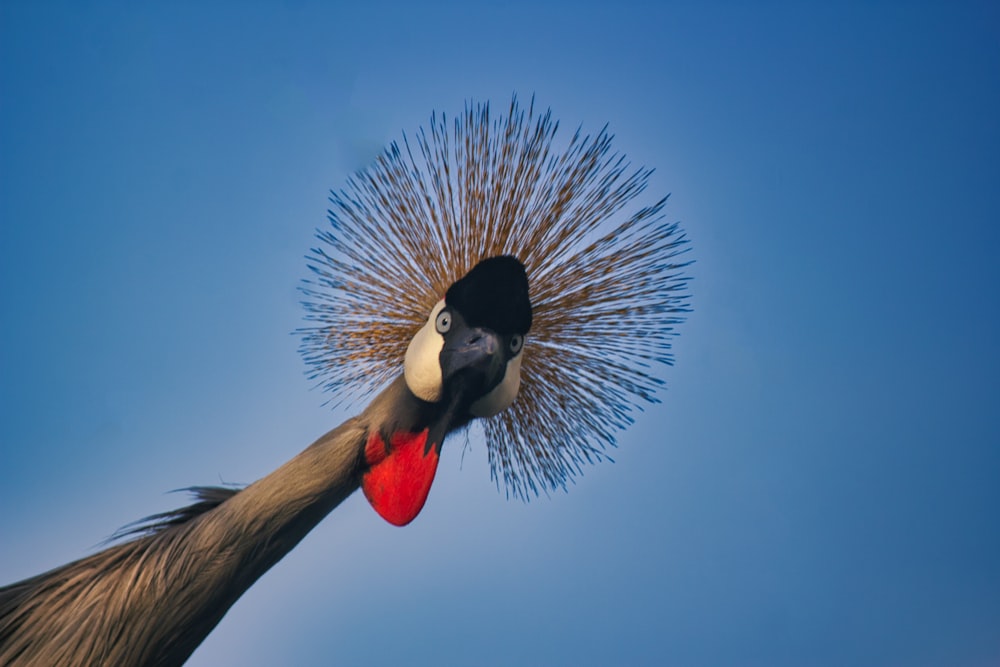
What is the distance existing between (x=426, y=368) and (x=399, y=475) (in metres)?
0.24

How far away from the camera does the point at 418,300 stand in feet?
6.64

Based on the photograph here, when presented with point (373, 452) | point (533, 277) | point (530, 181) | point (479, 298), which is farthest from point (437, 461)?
point (530, 181)

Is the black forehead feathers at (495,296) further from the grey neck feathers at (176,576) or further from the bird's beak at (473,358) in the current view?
the grey neck feathers at (176,576)

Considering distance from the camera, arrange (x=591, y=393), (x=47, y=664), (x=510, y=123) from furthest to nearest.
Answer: (x=591, y=393)
(x=510, y=123)
(x=47, y=664)

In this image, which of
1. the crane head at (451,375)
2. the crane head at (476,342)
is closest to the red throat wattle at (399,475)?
the crane head at (451,375)

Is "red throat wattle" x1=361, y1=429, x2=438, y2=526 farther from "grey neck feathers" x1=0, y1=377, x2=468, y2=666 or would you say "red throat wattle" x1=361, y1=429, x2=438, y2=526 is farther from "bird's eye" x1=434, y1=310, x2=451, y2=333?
"bird's eye" x1=434, y1=310, x2=451, y2=333

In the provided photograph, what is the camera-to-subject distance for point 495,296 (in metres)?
1.80

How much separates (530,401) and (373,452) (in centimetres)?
53

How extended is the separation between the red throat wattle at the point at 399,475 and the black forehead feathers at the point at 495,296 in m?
0.29

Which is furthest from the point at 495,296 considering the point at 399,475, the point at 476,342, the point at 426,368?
the point at 399,475

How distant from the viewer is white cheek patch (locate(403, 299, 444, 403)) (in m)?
1.74

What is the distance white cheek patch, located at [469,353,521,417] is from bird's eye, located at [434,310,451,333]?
0.56 feet

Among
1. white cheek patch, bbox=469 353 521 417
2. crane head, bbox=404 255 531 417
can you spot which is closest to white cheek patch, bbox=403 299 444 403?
crane head, bbox=404 255 531 417

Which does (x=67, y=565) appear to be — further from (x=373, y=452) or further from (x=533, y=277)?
(x=533, y=277)
